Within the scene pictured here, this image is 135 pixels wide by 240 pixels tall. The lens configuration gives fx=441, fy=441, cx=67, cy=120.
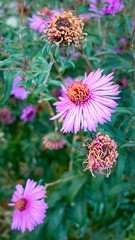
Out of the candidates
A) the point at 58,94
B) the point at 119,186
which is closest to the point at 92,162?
the point at 119,186

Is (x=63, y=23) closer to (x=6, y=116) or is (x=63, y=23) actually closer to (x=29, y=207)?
(x=29, y=207)

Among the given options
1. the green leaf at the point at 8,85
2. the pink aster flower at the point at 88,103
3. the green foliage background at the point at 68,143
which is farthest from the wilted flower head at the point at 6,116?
the pink aster flower at the point at 88,103

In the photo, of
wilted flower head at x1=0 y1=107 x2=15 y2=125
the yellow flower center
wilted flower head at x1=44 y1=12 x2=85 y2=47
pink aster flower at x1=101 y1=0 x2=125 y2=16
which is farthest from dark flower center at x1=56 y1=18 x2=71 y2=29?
wilted flower head at x1=0 y1=107 x2=15 y2=125

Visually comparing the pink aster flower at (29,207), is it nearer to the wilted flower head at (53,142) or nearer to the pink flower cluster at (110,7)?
the wilted flower head at (53,142)

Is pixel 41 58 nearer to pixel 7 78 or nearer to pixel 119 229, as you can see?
pixel 7 78

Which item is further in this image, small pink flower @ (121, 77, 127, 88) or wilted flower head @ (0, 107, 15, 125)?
wilted flower head @ (0, 107, 15, 125)

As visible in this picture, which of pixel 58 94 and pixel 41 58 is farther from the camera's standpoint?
pixel 58 94

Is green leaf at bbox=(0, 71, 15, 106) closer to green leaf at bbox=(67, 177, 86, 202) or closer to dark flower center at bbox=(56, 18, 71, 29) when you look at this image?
dark flower center at bbox=(56, 18, 71, 29)
